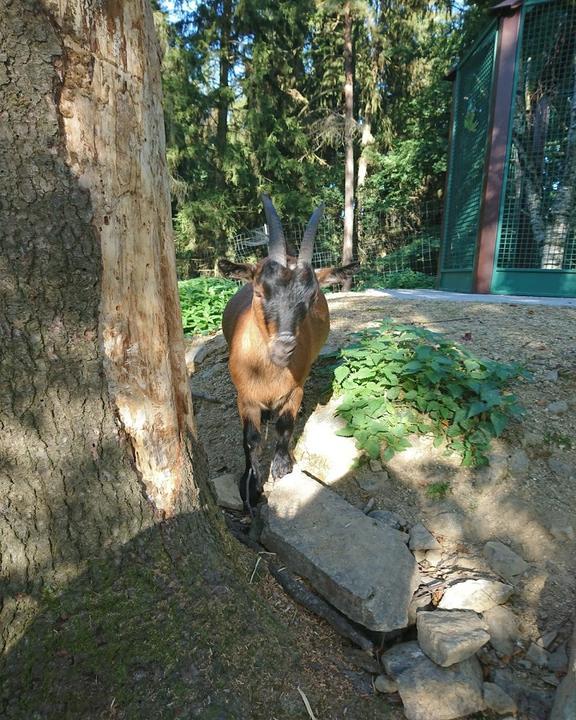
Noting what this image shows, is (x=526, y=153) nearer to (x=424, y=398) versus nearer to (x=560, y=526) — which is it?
(x=424, y=398)

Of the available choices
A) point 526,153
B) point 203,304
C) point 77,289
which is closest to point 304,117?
point 526,153

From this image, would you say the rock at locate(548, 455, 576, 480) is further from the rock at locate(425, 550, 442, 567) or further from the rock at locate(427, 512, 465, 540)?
the rock at locate(425, 550, 442, 567)

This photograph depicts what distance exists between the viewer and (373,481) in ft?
9.28

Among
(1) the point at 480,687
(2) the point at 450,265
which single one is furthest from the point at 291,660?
(2) the point at 450,265

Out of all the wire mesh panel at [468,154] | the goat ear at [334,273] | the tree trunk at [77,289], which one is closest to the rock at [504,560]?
the tree trunk at [77,289]

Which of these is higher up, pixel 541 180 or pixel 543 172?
pixel 543 172

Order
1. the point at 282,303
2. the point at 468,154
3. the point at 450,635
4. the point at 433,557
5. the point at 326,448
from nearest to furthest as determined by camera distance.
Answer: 1. the point at 450,635
2. the point at 433,557
3. the point at 282,303
4. the point at 326,448
5. the point at 468,154

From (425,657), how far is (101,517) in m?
1.32

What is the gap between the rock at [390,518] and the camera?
8.36 feet

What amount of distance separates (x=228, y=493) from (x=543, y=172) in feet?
24.9

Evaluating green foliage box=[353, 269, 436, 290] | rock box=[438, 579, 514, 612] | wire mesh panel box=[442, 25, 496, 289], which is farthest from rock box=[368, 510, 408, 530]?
green foliage box=[353, 269, 436, 290]

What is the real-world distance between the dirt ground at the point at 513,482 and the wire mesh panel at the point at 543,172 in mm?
3295

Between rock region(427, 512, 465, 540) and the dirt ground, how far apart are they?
0.02 m

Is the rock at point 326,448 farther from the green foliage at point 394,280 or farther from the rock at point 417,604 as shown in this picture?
the green foliage at point 394,280
